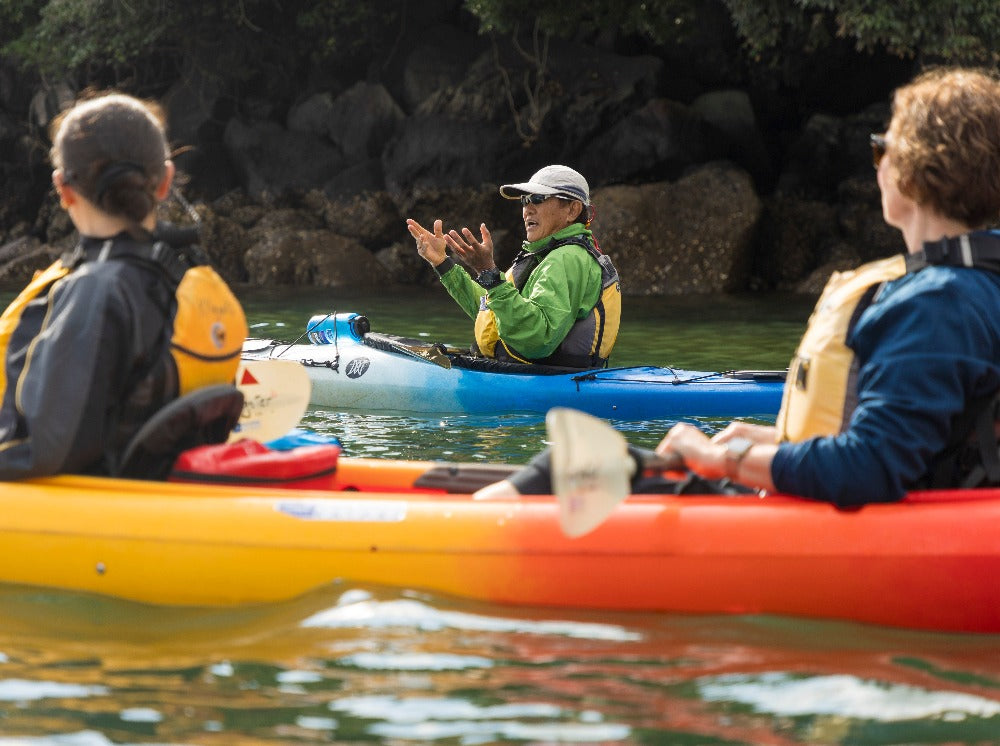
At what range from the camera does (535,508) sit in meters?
3.17

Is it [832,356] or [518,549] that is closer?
[832,356]

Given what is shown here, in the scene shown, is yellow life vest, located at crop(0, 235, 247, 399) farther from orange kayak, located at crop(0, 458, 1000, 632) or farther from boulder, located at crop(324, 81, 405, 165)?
boulder, located at crop(324, 81, 405, 165)

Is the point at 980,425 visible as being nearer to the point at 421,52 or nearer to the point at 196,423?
the point at 196,423

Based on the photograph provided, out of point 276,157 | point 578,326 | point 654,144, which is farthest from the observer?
point 276,157

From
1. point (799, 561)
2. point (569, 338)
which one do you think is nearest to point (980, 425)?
point (799, 561)

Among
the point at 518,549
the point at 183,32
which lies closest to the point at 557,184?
the point at 518,549

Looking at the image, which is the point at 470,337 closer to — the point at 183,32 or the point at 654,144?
the point at 654,144

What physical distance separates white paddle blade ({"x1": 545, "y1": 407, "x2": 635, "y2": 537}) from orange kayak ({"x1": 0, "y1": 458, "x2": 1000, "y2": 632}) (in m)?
0.28

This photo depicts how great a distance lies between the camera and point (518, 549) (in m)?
3.15

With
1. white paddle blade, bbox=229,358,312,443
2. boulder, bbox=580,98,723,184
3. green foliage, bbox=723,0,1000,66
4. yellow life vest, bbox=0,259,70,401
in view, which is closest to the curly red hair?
white paddle blade, bbox=229,358,312,443

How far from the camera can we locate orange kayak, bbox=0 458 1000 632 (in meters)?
2.99

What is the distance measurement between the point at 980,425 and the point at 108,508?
2.03m

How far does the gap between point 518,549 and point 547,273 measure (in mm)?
3079

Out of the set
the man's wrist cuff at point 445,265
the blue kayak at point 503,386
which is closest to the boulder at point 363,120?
the blue kayak at point 503,386
